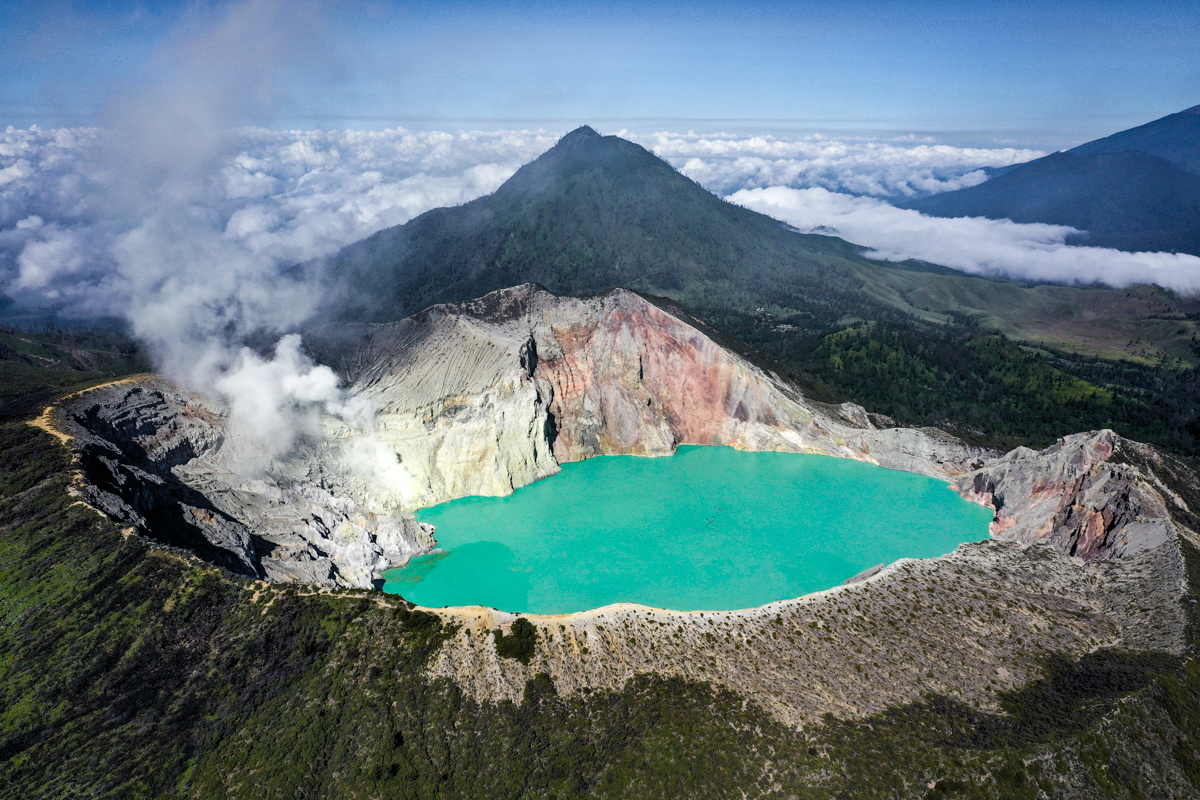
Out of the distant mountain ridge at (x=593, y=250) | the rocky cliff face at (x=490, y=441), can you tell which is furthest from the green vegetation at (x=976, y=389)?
the distant mountain ridge at (x=593, y=250)

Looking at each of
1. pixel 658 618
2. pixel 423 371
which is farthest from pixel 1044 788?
pixel 423 371

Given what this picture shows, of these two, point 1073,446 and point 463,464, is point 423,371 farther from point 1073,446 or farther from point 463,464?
point 1073,446

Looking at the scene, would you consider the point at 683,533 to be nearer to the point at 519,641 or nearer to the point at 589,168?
the point at 519,641

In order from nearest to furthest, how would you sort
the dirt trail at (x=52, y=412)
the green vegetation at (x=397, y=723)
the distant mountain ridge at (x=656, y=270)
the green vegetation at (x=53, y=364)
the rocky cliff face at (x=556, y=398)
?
the green vegetation at (x=397, y=723) < the dirt trail at (x=52, y=412) < the green vegetation at (x=53, y=364) < the rocky cliff face at (x=556, y=398) < the distant mountain ridge at (x=656, y=270)

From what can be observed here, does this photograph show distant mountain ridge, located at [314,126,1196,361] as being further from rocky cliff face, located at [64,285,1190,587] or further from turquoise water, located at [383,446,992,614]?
turquoise water, located at [383,446,992,614]

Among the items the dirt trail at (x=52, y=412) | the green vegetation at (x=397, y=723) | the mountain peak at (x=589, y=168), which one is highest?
the mountain peak at (x=589, y=168)

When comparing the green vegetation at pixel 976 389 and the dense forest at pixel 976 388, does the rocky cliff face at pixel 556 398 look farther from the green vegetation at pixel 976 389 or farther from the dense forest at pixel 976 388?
the green vegetation at pixel 976 389

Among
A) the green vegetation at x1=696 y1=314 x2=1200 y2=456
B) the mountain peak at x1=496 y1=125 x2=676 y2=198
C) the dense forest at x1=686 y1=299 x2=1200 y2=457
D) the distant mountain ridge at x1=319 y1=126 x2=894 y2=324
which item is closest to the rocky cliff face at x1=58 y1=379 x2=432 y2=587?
the dense forest at x1=686 y1=299 x2=1200 y2=457
